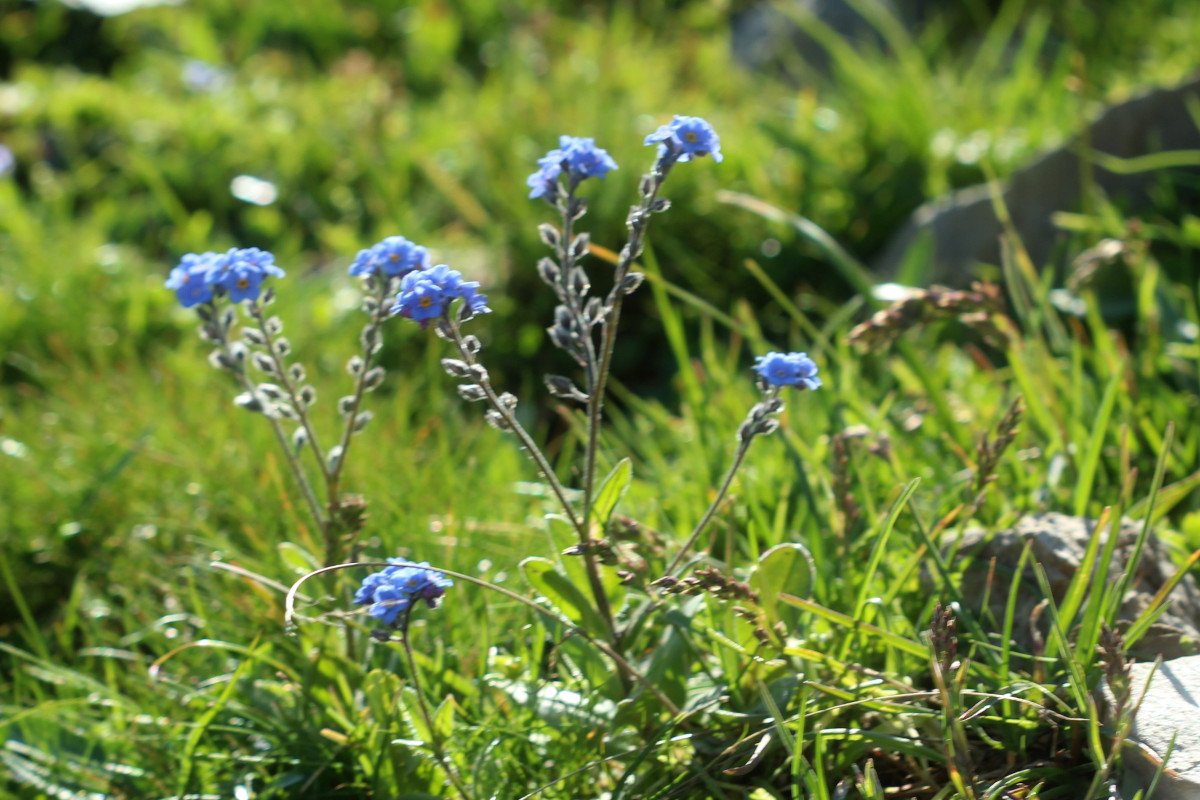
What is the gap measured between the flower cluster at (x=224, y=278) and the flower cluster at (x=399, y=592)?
1.65 ft

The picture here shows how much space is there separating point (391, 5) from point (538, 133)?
2.54 m

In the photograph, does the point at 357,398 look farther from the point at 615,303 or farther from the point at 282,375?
the point at 615,303

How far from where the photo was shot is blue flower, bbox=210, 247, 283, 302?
190 cm

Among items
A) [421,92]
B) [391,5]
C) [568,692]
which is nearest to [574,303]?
[568,692]

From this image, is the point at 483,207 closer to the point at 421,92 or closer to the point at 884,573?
the point at 421,92

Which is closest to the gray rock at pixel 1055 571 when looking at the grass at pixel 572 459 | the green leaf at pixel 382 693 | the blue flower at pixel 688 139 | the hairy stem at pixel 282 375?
the grass at pixel 572 459

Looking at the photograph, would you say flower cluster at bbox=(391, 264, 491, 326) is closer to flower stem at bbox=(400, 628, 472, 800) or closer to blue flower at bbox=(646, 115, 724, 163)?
blue flower at bbox=(646, 115, 724, 163)

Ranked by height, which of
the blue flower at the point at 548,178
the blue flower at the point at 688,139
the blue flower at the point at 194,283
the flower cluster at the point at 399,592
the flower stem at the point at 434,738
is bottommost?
→ the flower stem at the point at 434,738

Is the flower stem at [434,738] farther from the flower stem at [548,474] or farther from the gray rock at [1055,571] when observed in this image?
the gray rock at [1055,571]

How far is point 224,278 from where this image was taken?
1.91m

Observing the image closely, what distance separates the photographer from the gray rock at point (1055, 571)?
6.79 ft

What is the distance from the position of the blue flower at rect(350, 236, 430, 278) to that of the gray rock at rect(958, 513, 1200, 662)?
1.02m

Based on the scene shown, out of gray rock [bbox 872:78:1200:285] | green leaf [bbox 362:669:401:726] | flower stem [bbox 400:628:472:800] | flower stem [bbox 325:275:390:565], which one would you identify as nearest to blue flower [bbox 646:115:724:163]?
flower stem [bbox 325:275:390:565]

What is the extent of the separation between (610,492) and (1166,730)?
0.83 metres
